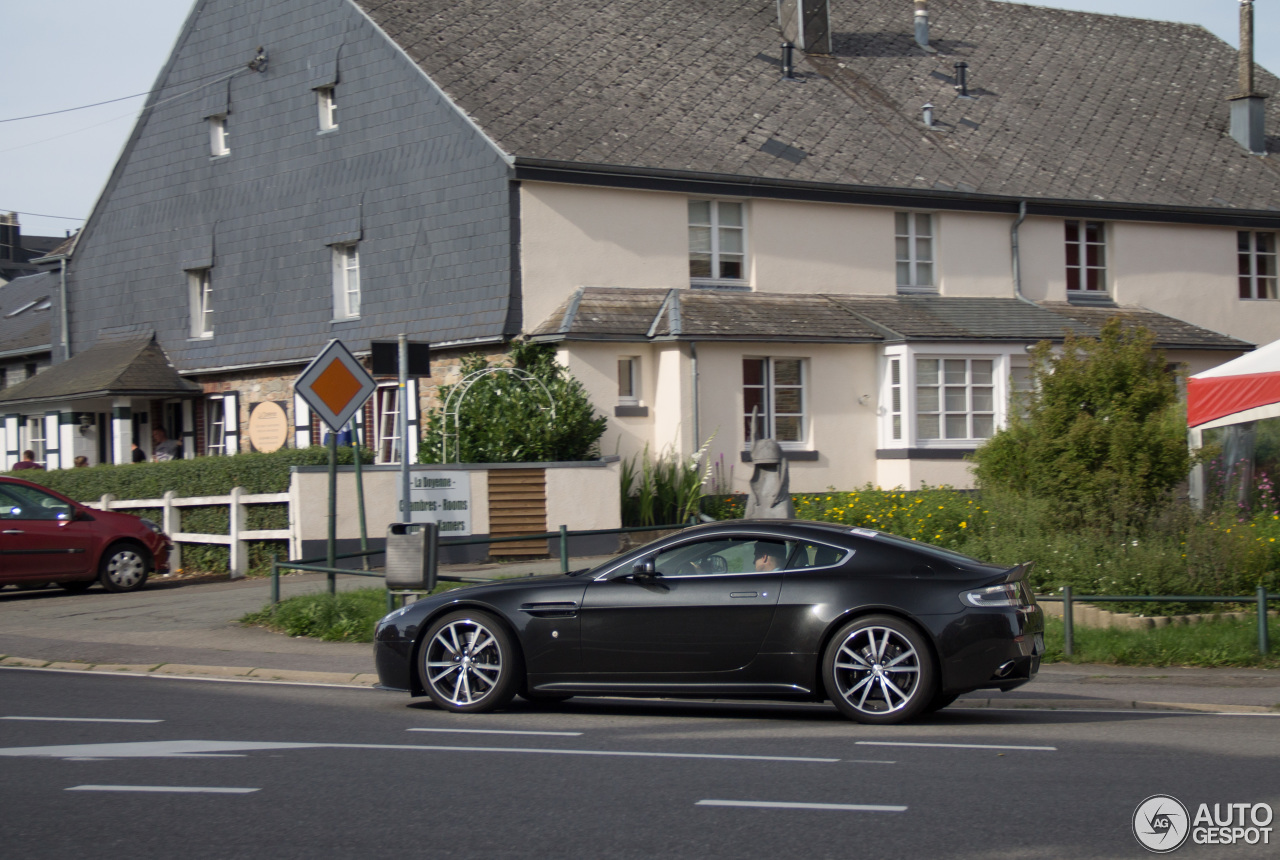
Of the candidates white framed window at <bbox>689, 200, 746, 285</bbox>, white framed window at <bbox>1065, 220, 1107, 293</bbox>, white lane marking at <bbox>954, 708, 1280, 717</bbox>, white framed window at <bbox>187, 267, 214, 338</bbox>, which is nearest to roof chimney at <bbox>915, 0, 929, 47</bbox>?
white framed window at <bbox>1065, 220, 1107, 293</bbox>

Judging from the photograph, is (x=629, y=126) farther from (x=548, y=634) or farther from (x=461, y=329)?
(x=548, y=634)

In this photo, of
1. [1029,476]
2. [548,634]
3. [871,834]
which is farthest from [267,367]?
[871,834]

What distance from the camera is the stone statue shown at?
13.1 metres

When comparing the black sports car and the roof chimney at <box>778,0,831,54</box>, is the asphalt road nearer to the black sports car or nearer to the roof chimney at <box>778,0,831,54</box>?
the black sports car

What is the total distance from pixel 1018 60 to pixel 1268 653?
23217 mm

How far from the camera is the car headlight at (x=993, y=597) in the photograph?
9.09 m

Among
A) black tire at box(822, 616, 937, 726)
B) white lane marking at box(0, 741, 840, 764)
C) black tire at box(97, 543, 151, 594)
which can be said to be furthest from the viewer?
black tire at box(97, 543, 151, 594)


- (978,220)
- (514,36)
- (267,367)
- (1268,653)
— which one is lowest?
(1268,653)

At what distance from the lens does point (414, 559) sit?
12.4 meters

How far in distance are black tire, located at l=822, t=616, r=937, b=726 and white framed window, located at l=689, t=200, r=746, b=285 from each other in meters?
17.2

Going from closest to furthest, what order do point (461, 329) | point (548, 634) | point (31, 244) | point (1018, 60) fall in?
point (548, 634) → point (461, 329) → point (1018, 60) → point (31, 244)

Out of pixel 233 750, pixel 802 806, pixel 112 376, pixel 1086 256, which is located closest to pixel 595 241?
pixel 1086 256

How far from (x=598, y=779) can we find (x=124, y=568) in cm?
1309

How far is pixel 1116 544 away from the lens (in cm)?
1432
